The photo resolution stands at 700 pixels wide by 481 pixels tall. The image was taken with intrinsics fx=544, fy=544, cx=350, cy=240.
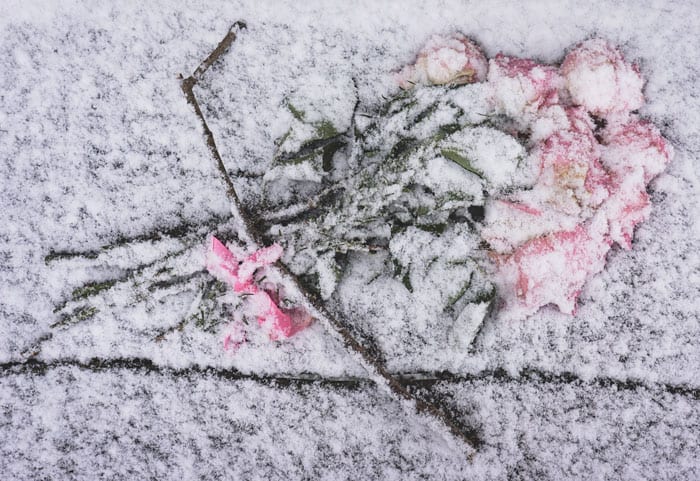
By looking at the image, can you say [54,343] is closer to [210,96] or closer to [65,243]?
[65,243]

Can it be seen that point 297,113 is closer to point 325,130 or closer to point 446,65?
point 325,130

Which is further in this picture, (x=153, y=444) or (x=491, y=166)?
(x=153, y=444)

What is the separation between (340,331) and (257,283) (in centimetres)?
14

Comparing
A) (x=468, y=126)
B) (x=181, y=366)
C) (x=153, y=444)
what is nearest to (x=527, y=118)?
(x=468, y=126)

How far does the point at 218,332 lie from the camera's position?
0.85 meters

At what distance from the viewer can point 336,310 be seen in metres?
0.84

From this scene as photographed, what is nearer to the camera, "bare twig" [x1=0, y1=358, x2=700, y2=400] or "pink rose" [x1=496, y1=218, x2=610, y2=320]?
"pink rose" [x1=496, y1=218, x2=610, y2=320]

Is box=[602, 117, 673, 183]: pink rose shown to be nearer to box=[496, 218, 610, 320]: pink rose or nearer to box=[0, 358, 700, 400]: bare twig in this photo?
box=[496, 218, 610, 320]: pink rose

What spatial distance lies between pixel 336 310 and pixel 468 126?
34 centimetres

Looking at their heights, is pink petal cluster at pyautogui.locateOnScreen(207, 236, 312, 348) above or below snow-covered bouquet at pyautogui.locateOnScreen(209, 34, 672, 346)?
below

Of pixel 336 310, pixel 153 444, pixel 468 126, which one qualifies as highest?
pixel 468 126

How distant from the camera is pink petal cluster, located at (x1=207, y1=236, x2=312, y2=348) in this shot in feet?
2.46

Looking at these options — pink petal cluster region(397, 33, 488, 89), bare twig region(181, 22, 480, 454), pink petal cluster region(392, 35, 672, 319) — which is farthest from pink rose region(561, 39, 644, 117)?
bare twig region(181, 22, 480, 454)

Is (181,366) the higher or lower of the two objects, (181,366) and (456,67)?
the lower
